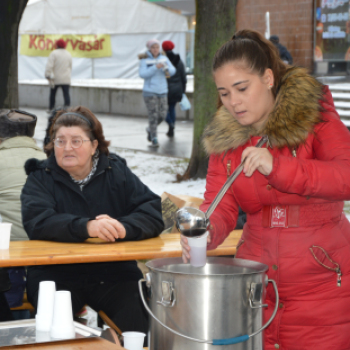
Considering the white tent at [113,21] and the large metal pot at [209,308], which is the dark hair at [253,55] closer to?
the large metal pot at [209,308]

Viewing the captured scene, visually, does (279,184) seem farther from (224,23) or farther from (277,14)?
(277,14)

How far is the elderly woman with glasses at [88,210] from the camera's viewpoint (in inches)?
131

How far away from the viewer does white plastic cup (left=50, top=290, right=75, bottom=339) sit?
2273 millimetres

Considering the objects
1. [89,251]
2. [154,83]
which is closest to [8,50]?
[154,83]

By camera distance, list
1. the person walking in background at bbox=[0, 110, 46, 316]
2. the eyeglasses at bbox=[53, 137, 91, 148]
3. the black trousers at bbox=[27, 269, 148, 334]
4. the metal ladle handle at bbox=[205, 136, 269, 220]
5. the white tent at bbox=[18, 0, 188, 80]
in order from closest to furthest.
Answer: the metal ladle handle at bbox=[205, 136, 269, 220] < the black trousers at bbox=[27, 269, 148, 334] < the eyeglasses at bbox=[53, 137, 91, 148] < the person walking in background at bbox=[0, 110, 46, 316] < the white tent at bbox=[18, 0, 188, 80]

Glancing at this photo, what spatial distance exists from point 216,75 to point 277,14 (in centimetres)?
1329

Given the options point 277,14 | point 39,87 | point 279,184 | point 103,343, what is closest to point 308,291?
point 279,184

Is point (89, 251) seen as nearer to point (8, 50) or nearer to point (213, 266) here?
point (213, 266)

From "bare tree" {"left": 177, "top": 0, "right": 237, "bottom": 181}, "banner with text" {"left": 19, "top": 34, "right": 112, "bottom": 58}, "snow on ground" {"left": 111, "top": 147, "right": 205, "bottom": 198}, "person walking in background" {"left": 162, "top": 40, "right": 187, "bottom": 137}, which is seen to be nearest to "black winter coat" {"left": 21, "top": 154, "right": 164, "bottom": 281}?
"snow on ground" {"left": 111, "top": 147, "right": 205, "bottom": 198}

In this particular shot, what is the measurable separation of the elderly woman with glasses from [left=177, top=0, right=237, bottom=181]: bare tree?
11.8 ft

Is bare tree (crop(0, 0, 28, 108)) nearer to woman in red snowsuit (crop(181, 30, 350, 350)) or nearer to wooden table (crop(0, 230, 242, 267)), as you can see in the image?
wooden table (crop(0, 230, 242, 267))

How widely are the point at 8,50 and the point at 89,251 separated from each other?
4947mm

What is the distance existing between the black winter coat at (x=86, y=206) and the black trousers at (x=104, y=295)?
5cm

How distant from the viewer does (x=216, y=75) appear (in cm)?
239
